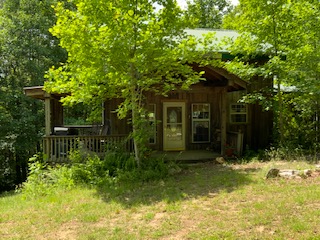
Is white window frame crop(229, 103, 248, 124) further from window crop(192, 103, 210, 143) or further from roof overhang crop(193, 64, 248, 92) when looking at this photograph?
roof overhang crop(193, 64, 248, 92)

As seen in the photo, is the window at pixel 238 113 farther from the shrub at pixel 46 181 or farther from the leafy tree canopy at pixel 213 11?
the leafy tree canopy at pixel 213 11

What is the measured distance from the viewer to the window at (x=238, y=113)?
1303 centimetres

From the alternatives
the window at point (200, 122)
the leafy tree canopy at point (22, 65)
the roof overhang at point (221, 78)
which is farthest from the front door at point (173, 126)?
the leafy tree canopy at point (22, 65)

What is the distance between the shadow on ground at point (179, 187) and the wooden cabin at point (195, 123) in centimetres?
276

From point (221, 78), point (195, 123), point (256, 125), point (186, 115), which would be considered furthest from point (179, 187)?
point (256, 125)

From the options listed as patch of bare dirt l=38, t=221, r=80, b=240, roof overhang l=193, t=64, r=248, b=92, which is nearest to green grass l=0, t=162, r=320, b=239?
patch of bare dirt l=38, t=221, r=80, b=240

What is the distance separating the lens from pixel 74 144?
9961 mm

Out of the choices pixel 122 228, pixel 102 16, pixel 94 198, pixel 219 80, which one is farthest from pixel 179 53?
pixel 122 228

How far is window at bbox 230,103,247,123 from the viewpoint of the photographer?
13.0m

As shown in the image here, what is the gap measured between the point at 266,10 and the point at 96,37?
6.06m

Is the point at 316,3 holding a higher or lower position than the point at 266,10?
higher

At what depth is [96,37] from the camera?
7227 millimetres

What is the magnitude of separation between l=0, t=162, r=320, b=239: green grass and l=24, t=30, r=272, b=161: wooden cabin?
118 inches

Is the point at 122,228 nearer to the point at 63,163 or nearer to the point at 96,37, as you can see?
the point at 96,37
